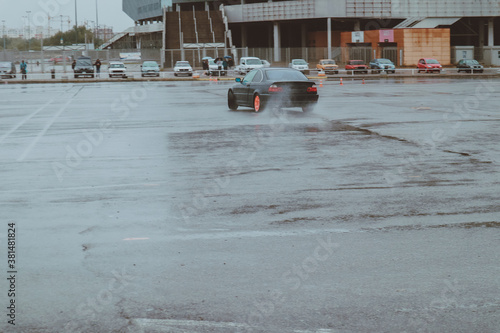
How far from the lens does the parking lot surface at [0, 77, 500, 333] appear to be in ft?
17.3

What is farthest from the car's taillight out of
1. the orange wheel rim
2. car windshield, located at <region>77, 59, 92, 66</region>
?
car windshield, located at <region>77, 59, 92, 66</region>

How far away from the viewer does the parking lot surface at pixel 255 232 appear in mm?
5277

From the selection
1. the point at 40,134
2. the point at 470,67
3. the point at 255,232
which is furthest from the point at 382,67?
the point at 255,232

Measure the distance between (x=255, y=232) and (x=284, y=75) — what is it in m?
16.3

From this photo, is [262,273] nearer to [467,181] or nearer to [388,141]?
[467,181]

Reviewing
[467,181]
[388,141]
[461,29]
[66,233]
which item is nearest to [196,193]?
A: [66,233]

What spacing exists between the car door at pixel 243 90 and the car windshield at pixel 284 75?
2.57 ft

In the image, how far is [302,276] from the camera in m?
6.12

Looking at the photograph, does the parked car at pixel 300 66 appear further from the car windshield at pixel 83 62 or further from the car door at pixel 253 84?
the car door at pixel 253 84

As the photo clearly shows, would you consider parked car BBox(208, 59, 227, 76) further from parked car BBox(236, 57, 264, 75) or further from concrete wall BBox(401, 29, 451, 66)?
concrete wall BBox(401, 29, 451, 66)

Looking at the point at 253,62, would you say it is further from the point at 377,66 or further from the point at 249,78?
the point at 249,78

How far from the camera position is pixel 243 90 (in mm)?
24547

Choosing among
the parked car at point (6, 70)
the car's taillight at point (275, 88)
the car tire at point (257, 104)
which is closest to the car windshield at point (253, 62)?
Result: the parked car at point (6, 70)

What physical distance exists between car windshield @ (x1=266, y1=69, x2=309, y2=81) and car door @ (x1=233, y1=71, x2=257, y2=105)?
30.8 inches
